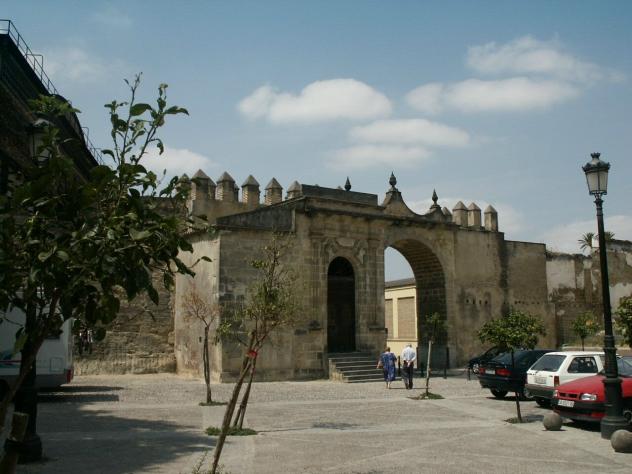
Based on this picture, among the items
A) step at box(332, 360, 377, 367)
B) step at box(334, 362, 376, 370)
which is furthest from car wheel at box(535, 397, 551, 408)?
step at box(332, 360, 377, 367)

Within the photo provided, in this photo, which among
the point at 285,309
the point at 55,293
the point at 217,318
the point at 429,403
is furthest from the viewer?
the point at 217,318

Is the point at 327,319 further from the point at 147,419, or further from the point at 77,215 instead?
the point at 77,215

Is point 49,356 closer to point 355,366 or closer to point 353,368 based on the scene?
point 353,368

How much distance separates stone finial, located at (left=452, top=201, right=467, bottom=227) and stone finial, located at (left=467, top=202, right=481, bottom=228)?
0.76 feet

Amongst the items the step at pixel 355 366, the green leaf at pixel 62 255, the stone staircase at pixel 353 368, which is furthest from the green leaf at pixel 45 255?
the step at pixel 355 366

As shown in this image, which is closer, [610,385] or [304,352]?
[610,385]

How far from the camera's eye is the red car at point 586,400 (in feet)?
36.1

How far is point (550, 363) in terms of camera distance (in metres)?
14.3

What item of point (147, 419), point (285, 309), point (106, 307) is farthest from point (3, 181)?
point (106, 307)

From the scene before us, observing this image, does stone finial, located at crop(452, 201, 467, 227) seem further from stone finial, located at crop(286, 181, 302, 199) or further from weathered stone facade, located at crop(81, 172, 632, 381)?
stone finial, located at crop(286, 181, 302, 199)

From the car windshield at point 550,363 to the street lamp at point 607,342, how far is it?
3.53m

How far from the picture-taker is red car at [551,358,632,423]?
433 inches

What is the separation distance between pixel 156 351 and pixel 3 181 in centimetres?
1087

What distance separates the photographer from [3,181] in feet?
46.1
